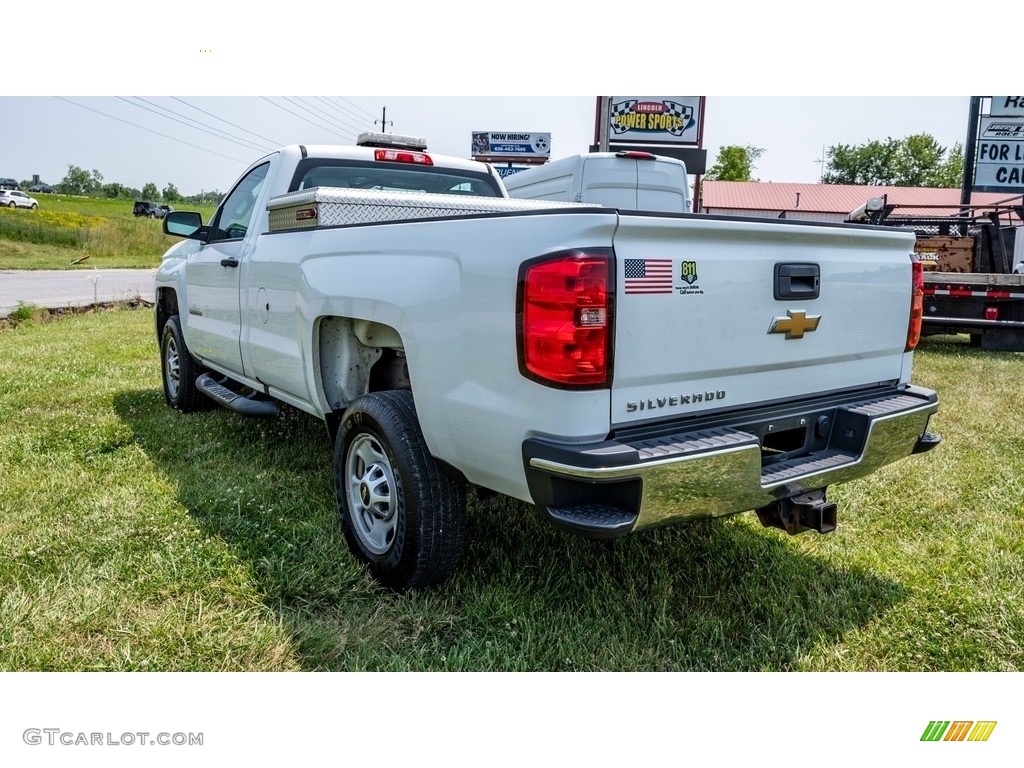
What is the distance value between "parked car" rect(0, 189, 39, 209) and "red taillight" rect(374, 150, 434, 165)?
38.6m

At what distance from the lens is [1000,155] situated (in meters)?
16.4

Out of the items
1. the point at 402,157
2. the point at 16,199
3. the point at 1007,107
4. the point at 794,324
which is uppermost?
the point at 1007,107

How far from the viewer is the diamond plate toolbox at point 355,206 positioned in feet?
12.2

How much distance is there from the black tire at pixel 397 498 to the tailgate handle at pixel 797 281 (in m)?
1.37

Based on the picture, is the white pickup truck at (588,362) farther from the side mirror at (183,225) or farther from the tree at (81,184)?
the tree at (81,184)

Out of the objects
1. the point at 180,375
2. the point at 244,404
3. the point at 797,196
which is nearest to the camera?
the point at 244,404

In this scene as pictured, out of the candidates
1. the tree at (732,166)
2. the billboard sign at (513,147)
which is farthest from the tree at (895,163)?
the billboard sign at (513,147)

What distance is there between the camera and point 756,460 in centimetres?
256

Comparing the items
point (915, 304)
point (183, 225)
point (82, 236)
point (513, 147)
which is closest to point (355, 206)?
point (183, 225)

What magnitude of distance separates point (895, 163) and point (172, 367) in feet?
253

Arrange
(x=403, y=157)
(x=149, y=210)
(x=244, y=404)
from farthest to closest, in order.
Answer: (x=149, y=210)
(x=403, y=157)
(x=244, y=404)

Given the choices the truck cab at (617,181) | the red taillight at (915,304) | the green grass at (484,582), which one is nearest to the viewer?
the green grass at (484,582)

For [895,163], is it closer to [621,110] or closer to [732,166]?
[732,166]

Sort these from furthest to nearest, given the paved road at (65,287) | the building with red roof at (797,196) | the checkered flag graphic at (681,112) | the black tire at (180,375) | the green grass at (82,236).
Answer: the building with red roof at (797,196)
the green grass at (82,236)
the checkered flag graphic at (681,112)
the paved road at (65,287)
the black tire at (180,375)
